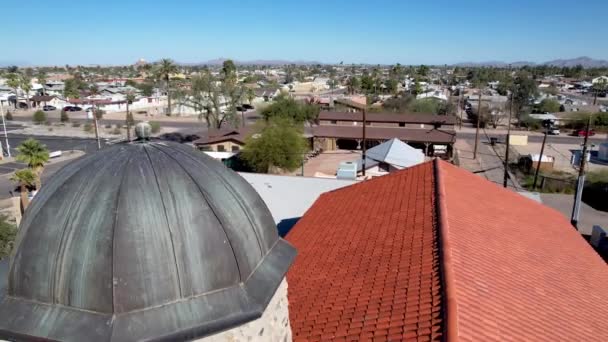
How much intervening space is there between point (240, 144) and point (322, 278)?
107ft

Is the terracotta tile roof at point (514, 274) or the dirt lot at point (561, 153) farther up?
the terracotta tile roof at point (514, 274)

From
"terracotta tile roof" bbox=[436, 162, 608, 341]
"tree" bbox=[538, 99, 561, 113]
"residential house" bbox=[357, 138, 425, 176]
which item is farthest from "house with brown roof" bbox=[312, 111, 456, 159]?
"tree" bbox=[538, 99, 561, 113]

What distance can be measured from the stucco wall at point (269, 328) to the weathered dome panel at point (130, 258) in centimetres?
19

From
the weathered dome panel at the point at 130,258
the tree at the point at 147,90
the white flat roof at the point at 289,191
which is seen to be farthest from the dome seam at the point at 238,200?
the tree at the point at 147,90

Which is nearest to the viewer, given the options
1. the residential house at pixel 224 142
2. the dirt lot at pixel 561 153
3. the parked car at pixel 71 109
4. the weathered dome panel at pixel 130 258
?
the weathered dome panel at pixel 130 258

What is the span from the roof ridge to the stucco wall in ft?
7.13

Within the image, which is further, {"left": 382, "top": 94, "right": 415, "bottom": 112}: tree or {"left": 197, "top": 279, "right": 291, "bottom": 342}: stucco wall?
{"left": 382, "top": 94, "right": 415, "bottom": 112}: tree

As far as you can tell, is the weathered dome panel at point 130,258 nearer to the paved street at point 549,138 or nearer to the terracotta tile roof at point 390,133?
the terracotta tile roof at point 390,133

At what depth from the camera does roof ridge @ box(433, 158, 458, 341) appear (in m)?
5.82

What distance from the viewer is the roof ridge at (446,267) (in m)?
5.82

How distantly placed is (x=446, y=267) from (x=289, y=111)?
4910cm

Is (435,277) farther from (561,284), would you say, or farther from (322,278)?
(561,284)

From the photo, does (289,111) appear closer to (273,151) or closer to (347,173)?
(273,151)

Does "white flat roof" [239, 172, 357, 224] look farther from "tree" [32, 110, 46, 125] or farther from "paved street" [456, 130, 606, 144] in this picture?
"tree" [32, 110, 46, 125]
